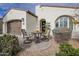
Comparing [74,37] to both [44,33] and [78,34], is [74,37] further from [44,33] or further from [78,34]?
[44,33]

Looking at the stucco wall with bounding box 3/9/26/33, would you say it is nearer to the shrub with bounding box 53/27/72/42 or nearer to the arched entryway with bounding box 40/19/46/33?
the arched entryway with bounding box 40/19/46/33

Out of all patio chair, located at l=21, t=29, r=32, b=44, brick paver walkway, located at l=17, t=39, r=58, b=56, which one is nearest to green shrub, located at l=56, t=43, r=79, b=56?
brick paver walkway, located at l=17, t=39, r=58, b=56

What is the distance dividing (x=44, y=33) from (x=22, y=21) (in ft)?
1.21

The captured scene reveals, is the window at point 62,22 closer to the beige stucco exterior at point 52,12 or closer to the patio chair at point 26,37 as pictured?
the beige stucco exterior at point 52,12

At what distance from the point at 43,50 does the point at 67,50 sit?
0.35 m

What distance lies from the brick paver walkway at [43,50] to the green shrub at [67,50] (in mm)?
73

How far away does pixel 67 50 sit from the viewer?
2.85 metres

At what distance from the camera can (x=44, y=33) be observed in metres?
2.89

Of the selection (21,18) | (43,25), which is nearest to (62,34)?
(43,25)

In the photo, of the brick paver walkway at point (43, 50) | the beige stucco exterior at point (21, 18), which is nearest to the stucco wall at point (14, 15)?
the beige stucco exterior at point (21, 18)

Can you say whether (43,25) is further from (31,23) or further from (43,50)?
(43,50)

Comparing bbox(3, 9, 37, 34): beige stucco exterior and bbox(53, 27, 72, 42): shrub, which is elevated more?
bbox(3, 9, 37, 34): beige stucco exterior

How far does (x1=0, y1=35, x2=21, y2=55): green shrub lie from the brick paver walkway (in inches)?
3.7

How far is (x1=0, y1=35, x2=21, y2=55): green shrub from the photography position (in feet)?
9.39
